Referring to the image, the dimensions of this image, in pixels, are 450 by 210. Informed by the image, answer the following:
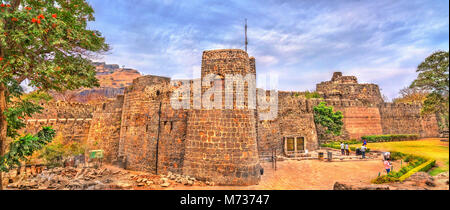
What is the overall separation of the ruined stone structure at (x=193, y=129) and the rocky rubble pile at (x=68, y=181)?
2.20 meters

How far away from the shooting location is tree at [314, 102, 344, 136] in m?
25.2

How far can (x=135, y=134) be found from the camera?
621 inches

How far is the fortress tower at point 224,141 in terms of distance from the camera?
445 inches

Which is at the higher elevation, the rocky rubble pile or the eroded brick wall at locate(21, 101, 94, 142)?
the eroded brick wall at locate(21, 101, 94, 142)

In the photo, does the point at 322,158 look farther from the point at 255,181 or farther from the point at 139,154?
the point at 139,154

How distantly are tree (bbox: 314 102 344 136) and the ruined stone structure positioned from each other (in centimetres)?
116

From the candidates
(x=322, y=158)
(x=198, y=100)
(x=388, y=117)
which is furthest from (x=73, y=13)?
(x=388, y=117)

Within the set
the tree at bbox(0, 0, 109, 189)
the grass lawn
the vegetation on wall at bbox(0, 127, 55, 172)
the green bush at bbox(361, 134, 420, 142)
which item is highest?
the tree at bbox(0, 0, 109, 189)

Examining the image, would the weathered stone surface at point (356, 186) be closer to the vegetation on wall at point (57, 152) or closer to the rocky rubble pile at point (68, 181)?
the rocky rubble pile at point (68, 181)

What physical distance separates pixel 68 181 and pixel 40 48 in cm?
876

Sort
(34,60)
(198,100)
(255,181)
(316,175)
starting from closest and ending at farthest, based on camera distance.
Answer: (34,60) → (255,181) → (198,100) → (316,175)
